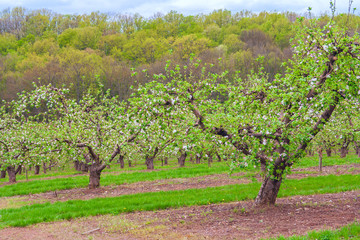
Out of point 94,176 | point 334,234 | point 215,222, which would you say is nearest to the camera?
point 334,234

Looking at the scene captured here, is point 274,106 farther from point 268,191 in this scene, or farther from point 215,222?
point 215,222

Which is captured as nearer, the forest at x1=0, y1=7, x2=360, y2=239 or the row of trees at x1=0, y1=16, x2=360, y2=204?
the row of trees at x1=0, y1=16, x2=360, y2=204

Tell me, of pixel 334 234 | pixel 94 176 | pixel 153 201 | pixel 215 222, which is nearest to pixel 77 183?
pixel 94 176

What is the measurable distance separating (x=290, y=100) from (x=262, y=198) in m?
4.15

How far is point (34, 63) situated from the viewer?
244 feet

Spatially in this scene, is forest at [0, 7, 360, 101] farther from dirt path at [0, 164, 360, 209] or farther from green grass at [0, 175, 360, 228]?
green grass at [0, 175, 360, 228]

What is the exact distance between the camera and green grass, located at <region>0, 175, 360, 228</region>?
13977 millimetres

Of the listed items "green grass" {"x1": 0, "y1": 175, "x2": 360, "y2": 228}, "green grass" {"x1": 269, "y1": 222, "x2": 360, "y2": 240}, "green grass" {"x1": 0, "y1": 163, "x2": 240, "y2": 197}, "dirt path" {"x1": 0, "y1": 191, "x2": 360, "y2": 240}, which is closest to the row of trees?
"dirt path" {"x1": 0, "y1": 191, "x2": 360, "y2": 240}

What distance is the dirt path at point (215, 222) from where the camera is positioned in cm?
991

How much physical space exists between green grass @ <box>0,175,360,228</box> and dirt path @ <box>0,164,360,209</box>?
162cm

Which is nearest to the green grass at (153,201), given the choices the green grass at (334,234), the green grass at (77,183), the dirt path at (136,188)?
the dirt path at (136,188)

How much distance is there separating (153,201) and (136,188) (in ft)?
16.9

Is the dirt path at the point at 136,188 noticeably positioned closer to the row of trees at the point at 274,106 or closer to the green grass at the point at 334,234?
the row of trees at the point at 274,106

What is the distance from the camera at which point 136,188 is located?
67.3ft
